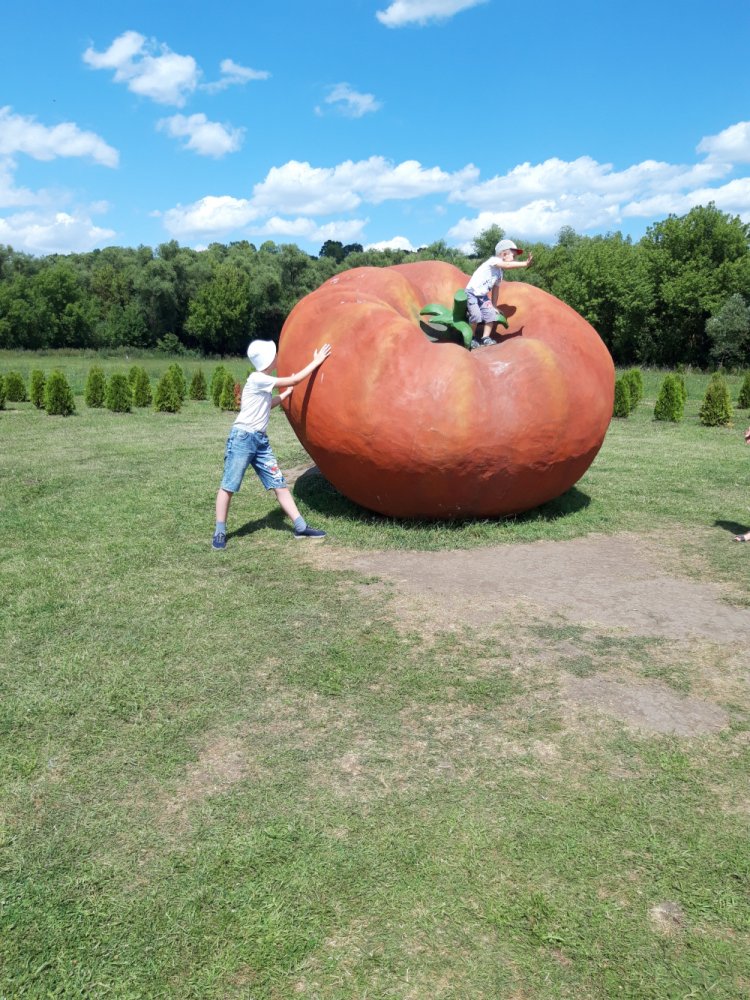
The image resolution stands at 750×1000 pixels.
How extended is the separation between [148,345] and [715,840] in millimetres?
60921

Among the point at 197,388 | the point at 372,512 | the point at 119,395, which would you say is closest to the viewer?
the point at 372,512

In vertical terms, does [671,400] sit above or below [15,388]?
above

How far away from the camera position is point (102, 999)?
243cm

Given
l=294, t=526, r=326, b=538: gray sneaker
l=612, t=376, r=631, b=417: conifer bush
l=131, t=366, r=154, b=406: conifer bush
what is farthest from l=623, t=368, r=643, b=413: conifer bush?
l=294, t=526, r=326, b=538: gray sneaker

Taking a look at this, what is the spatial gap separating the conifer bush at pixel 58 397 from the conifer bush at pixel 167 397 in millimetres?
1960

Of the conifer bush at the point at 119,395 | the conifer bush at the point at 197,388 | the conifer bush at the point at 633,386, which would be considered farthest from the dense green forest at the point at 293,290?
the conifer bush at the point at 119,395

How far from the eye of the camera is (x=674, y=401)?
16.8 meters

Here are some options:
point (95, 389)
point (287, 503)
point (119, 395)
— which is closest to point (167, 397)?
point (119, 395)

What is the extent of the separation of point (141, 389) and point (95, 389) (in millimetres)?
1113

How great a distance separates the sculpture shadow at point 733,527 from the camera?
24.9 feet

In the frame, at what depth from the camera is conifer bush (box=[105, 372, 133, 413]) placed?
18438mm

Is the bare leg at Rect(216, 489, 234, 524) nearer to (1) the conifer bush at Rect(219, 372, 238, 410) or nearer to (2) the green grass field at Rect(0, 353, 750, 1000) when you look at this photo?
(2) the green grass field at Rect(0, 353, 750, 1000)

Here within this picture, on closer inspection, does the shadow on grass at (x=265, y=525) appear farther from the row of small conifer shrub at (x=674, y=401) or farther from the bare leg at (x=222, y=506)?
the row of small conifer shrub at (x=674, y=401)

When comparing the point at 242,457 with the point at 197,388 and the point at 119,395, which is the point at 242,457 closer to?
the point at 119,395
